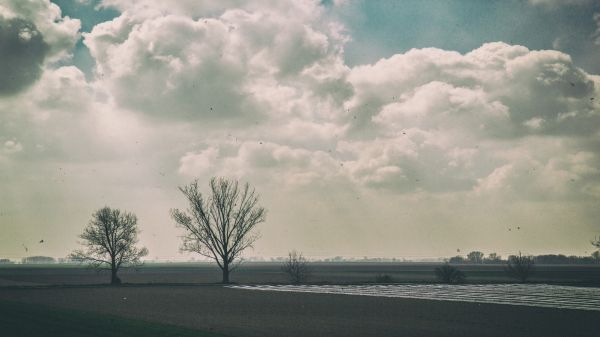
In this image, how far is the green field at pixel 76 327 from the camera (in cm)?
1363

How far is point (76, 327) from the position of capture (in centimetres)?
1487

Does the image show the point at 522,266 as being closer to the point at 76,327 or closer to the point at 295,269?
the point at 295,269

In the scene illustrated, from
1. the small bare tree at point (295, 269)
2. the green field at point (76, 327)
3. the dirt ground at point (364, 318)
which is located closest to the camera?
the green field at point (76, 327)

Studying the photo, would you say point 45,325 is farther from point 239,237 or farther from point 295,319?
point 239,237

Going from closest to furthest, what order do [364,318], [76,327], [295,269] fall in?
1. [76,327]
2. [364,318]
3. [295,269]

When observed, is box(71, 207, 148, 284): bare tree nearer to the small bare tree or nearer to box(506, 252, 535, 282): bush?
the small bare tree

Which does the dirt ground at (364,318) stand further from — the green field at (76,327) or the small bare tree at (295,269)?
the small bare tree at (295,269)

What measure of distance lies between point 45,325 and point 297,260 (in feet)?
144

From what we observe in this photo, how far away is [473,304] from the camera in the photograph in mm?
25641

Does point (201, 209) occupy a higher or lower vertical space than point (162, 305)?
higher

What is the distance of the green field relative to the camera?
44.7 ft

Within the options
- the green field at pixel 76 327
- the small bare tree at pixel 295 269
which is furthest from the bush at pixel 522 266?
the green field at pixel 76 327

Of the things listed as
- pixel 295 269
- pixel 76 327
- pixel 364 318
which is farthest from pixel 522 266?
pixel 76 327

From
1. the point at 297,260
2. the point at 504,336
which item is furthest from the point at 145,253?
the point at 504,336
